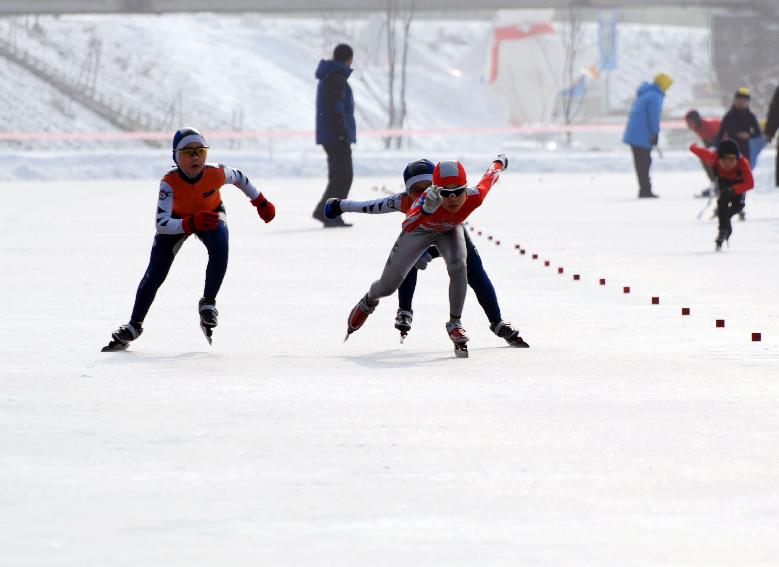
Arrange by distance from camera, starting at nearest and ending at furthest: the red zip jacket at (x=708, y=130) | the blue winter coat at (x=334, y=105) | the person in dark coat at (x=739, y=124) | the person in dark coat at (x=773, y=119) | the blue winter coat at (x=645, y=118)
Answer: the blue winter coat at (x=334, y=105) < the person in dark coat at (x=773, y=119) < the person in dark coat at (x=739, y=124) < the red zip jacket at (x=708, y=130) < the blue winter coat at (x=645, y=118)

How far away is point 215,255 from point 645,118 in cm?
1830

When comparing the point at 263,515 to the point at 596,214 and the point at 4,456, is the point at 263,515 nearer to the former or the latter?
the point at 4,456

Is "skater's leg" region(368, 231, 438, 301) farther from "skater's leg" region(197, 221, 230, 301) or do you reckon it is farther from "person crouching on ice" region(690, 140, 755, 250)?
"person crouching on ice" region(690, 140, 755, 250)

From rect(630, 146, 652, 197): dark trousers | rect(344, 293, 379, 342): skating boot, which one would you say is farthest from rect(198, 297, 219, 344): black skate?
rect(630, 146, 652, 197): dark trousers

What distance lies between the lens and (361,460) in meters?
6.41

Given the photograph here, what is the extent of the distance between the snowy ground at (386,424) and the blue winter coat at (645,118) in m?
12.4

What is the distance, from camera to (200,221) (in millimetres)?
9609

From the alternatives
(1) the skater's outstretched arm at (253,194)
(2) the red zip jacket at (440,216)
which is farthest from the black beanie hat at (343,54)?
(2) the red zip jacket at (440,216)

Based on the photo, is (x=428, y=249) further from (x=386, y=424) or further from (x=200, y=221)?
(x=386, y=424)

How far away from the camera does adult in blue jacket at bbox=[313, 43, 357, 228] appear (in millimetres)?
20031

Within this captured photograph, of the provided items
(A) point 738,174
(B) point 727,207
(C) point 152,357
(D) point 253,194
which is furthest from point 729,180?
(C) point 152,357

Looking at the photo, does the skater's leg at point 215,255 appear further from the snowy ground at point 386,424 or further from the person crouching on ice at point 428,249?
the person crouching on ice at point 428,249

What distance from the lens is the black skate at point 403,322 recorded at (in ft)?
32.6

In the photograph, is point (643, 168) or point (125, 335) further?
point (643, 168)
